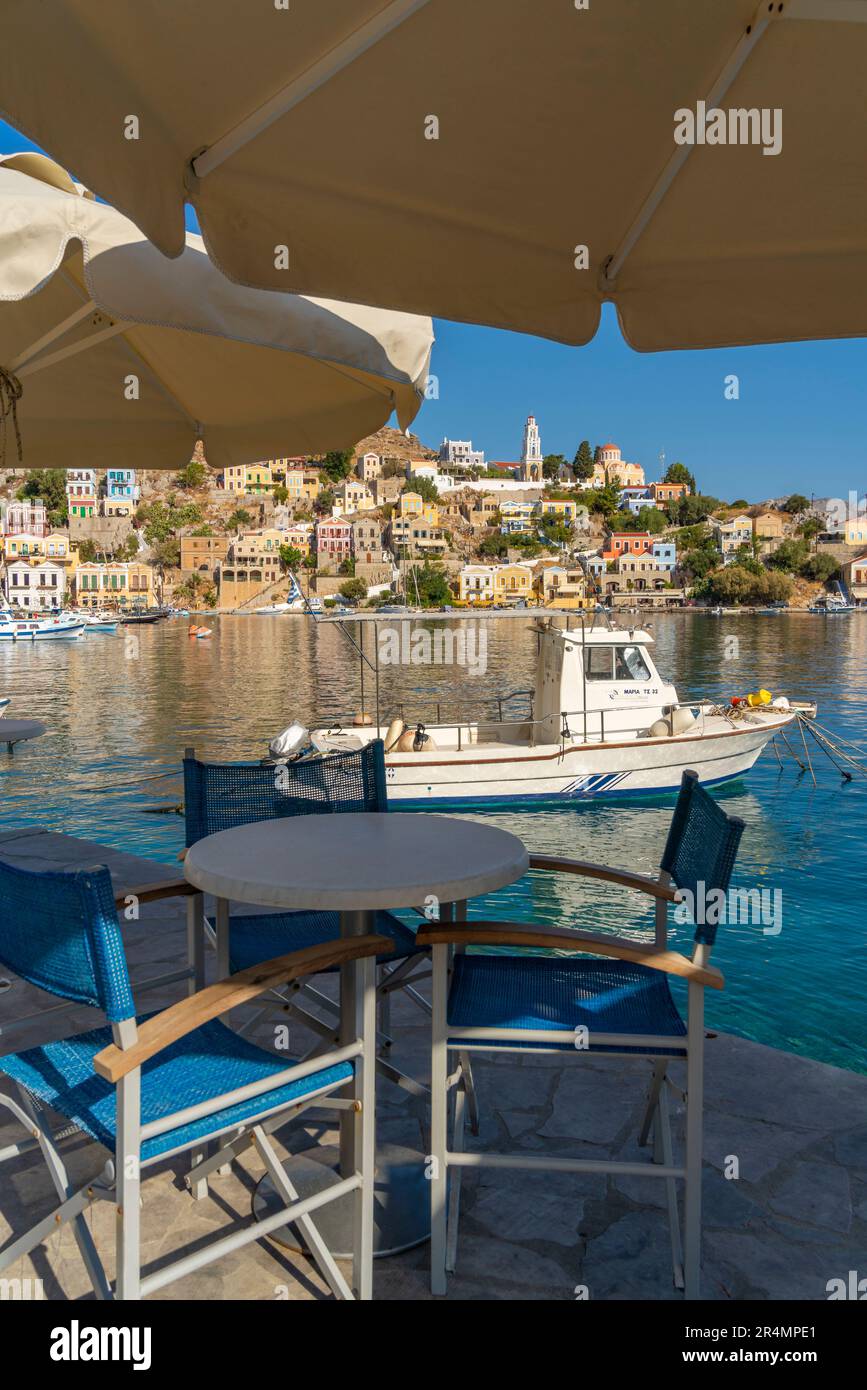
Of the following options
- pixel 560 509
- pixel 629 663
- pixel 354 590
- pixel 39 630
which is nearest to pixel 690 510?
pixel 560 509

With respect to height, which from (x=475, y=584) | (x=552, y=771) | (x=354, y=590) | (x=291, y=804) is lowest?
(x=552, y=771)

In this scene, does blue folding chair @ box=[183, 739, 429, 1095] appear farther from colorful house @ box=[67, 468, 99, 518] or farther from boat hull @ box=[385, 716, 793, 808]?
colorful house @ box=[67, 468, 99, 518]

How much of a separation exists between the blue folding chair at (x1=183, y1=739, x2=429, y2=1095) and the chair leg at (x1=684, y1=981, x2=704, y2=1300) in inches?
31.5

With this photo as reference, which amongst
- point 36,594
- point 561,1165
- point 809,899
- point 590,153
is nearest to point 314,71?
point 590,153

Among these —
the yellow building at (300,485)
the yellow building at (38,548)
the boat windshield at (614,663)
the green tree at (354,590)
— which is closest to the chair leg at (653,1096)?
the boat windshield at (614,663)

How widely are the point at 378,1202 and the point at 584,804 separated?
1032 cm

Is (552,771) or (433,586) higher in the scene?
(433,586)

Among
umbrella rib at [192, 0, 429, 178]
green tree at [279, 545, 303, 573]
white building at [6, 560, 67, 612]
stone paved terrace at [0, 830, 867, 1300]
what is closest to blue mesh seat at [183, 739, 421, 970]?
stone paved terrace at [0, 830, 867, 1300]

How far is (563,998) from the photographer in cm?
201

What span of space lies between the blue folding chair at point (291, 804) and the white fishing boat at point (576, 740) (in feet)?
26.2

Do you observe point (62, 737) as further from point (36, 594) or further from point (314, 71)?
point (36, 594)

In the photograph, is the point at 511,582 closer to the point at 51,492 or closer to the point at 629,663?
the point at 51,492

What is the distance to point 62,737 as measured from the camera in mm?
19578

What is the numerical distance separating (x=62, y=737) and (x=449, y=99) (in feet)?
63.9
